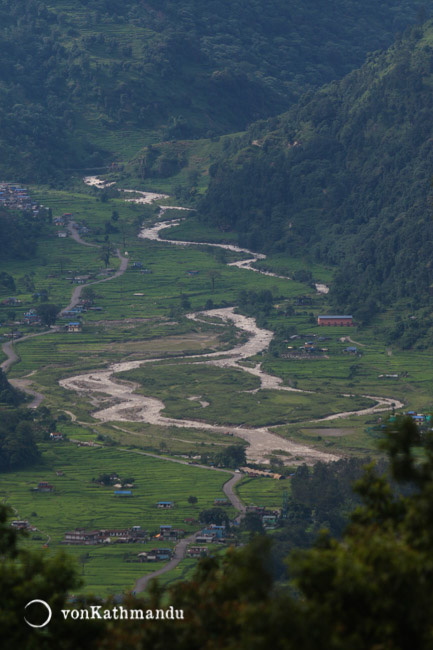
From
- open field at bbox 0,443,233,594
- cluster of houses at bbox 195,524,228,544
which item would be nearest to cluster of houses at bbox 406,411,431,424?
open field at bbox 0,443,233,594

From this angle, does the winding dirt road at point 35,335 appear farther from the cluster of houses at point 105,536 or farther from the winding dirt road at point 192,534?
the cluster of houses at point 105,536

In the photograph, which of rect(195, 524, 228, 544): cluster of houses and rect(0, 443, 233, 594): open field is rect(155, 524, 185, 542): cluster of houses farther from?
rect(195, 524, 228, 544): cluster of houses

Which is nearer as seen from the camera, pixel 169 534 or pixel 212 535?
pixel 212 535

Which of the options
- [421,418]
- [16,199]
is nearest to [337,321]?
[421,418]

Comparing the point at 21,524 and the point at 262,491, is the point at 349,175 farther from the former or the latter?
the point at 21,524

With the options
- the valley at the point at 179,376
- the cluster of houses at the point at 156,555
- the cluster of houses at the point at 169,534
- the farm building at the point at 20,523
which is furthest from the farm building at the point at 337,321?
the cluster of houses at the point at 156,555

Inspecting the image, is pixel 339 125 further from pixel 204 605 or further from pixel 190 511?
pixel 204 605
